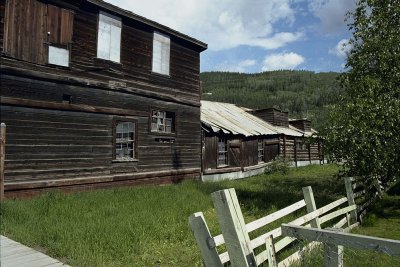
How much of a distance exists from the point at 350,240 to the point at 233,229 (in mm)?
1351

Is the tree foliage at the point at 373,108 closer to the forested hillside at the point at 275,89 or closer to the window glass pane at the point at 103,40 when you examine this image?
the window glass pane at the point at 103,40

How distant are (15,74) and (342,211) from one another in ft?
33.8

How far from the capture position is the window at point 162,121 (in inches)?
639

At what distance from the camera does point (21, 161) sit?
1117 centimetres

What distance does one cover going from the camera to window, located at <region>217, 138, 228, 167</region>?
2147 cm

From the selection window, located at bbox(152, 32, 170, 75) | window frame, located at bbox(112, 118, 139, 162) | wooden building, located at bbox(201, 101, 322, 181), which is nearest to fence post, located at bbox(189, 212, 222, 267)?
window frame, located at bbox(112, 118, 139, 162)

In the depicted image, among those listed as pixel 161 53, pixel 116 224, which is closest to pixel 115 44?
pixel 161 53

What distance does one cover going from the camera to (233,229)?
14.1 feet

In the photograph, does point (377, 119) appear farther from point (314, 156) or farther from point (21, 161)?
point (314, 156)

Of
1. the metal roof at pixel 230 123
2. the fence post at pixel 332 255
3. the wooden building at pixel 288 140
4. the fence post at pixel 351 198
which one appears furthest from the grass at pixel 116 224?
the wooden building at pixel 288 140

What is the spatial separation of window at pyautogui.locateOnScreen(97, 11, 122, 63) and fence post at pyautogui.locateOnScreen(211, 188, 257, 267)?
1105cm

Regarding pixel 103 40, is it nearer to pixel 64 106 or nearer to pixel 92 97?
pixel 92 97

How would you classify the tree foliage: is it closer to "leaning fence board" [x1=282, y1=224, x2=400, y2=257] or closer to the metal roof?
"leaning fence board" [x1=282, y1=224, x2=400, y2=257]

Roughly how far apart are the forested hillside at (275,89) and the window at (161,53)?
7798cm
